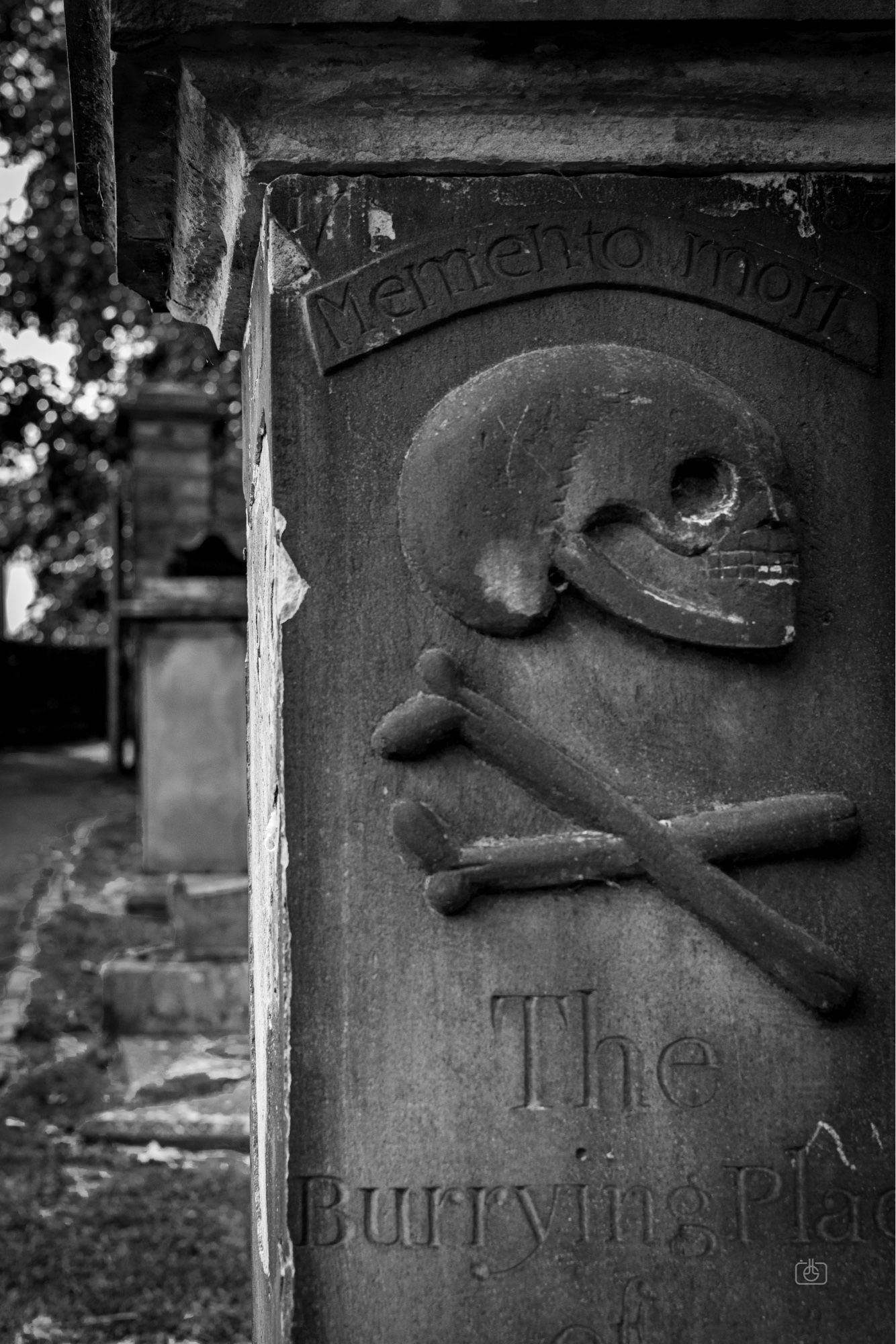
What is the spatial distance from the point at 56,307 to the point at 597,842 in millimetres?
9695

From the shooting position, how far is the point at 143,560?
902cm

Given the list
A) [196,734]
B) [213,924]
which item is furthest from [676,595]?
[196,734]

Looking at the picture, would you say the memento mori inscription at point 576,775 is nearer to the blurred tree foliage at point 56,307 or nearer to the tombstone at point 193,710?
the tombstone at point 193,710

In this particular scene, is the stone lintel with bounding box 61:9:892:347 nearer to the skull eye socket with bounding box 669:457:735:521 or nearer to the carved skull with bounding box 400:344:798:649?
the carved skull with bounding box 400:344:798:649

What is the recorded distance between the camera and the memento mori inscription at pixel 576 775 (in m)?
1.78

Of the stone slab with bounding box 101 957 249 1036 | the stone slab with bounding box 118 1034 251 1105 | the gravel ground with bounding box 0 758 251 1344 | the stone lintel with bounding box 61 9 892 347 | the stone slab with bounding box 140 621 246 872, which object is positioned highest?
the stone lintel with bounding box 61 9 892 347

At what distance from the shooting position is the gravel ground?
123 inches

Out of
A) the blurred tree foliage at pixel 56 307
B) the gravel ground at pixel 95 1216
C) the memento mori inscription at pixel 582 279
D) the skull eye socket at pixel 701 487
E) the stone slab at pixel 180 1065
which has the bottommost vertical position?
the gravel ground at pixel 95 1216

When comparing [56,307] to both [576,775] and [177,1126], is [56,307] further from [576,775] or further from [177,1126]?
[576,775]

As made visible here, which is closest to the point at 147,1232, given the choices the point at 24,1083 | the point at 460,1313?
the point at 24,1083

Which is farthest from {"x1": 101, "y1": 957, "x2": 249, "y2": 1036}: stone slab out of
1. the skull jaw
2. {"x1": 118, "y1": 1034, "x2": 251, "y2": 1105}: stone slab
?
the skull jaw

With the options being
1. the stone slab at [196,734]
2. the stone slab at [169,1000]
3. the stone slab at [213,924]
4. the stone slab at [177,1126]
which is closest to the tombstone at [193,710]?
the stone slab at [196,734]

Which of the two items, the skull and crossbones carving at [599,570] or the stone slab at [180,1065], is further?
the stone slab at [180,1065]

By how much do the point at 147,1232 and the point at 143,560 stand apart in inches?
236
